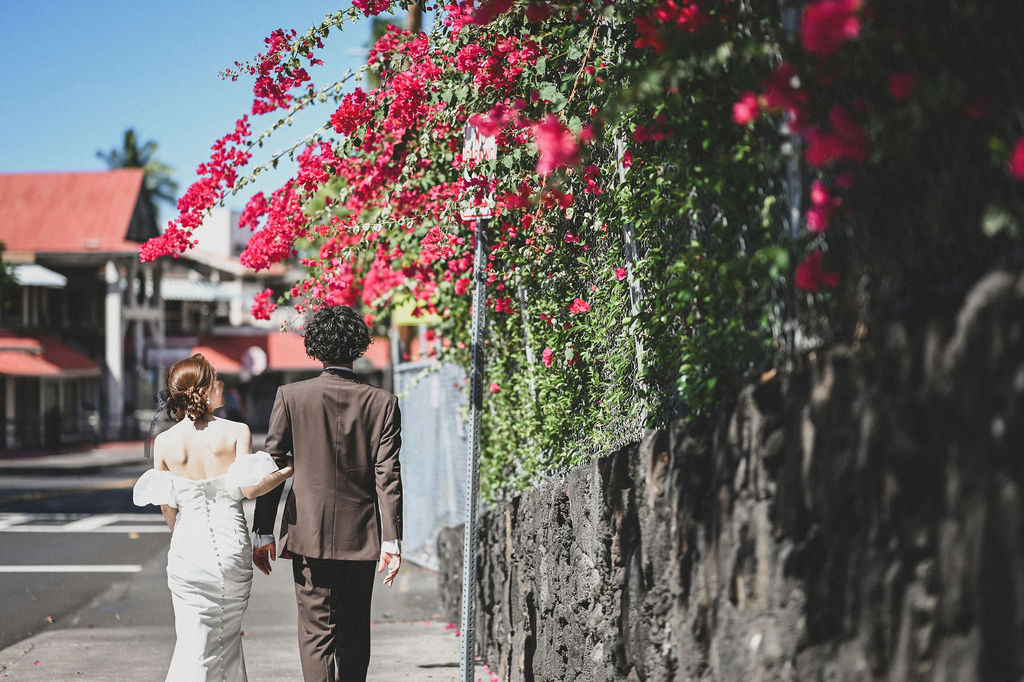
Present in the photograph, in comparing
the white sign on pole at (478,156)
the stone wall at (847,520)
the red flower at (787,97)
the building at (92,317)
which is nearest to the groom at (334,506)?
the white sign on pole at (478,156)

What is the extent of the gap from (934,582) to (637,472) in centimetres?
179

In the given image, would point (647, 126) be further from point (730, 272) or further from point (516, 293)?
point (516, 293)

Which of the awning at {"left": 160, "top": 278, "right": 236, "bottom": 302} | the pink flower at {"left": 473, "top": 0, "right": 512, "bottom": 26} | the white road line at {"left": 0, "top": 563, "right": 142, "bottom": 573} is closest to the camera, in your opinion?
the pink flower at {"left": 473, "top": 0, "right": 512, "bottom": 26}

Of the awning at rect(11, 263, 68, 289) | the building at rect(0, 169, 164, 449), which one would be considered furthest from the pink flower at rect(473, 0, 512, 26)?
the building at rect(0, 169, 164, 449)

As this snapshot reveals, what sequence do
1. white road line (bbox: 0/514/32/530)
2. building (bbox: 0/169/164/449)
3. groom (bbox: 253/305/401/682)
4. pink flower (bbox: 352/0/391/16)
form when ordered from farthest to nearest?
building (bbox: 0/169/164/449) < white road line (bbox: 0/514/32/530) < pink flower (bbox: 352/0/391/16) < groom (bbox: 253/305/401/682)

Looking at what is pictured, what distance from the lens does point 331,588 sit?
16.8ft

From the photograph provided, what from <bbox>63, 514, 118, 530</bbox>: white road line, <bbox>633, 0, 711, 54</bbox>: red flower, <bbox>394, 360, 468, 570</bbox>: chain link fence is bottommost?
<bbox>63, 514, 118, 530</bbox>: white road line

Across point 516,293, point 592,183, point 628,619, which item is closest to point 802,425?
point 628,619

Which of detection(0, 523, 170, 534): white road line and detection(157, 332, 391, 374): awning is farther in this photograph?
detection(157, 332, 391, 374): awning

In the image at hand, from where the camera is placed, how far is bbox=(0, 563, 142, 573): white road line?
1202 centimetres

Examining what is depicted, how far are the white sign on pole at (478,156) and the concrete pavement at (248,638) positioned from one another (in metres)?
2.24

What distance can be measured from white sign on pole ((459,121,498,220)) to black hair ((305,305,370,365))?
727mm

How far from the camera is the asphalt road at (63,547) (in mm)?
9969

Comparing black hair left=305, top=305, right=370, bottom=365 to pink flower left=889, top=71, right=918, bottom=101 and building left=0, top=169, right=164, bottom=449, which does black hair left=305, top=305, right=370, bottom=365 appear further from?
building left=0, top=169, right=164, bottom=449
